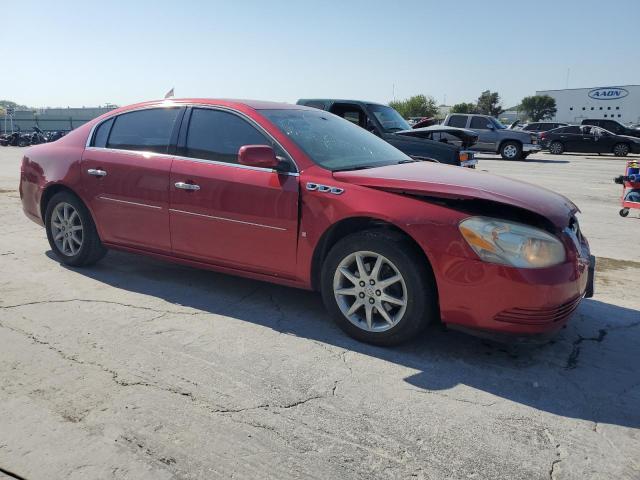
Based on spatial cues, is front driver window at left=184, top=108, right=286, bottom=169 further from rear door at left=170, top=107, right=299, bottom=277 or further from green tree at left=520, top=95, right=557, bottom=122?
green tree at left=520, top=95, right=557, bottom=122

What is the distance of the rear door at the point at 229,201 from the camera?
3.99 metres

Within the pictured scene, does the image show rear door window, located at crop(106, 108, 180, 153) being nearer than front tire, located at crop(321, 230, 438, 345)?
No

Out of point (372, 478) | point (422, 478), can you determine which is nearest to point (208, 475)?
point (372, 478)

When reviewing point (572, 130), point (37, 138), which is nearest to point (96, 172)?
point (572, 130)

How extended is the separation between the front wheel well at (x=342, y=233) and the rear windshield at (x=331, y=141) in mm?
465

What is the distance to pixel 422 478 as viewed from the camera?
7.72 feet

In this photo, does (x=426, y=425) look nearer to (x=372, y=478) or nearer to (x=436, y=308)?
(x=372, y=478)

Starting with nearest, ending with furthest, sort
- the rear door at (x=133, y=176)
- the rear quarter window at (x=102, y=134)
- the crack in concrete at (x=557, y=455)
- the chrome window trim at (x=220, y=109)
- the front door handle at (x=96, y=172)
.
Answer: the crack in concrete at (x=557, y=455)
the chrome window trim at (x=220, y=109)
the rear door at (x=133, y=176)
the front door handle at (x=96, y=172)
the rear quarter window at (x=102, y=134)

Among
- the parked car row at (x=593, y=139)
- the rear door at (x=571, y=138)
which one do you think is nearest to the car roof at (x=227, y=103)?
the parked car row at (x=593, y=139)

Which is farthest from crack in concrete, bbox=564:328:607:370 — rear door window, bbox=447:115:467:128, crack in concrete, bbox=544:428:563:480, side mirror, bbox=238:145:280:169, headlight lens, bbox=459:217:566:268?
rear door window, bbox=447:115:467:128

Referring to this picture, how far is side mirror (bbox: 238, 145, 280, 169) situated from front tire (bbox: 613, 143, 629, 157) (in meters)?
25.2

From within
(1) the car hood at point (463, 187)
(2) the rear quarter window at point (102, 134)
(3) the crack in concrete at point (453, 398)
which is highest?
(2) the rear quarter window at point (102, 134)

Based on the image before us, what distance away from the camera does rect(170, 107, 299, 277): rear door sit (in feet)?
13.1

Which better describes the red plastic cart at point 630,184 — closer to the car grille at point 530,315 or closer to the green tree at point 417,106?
the car grille at point 530,315
